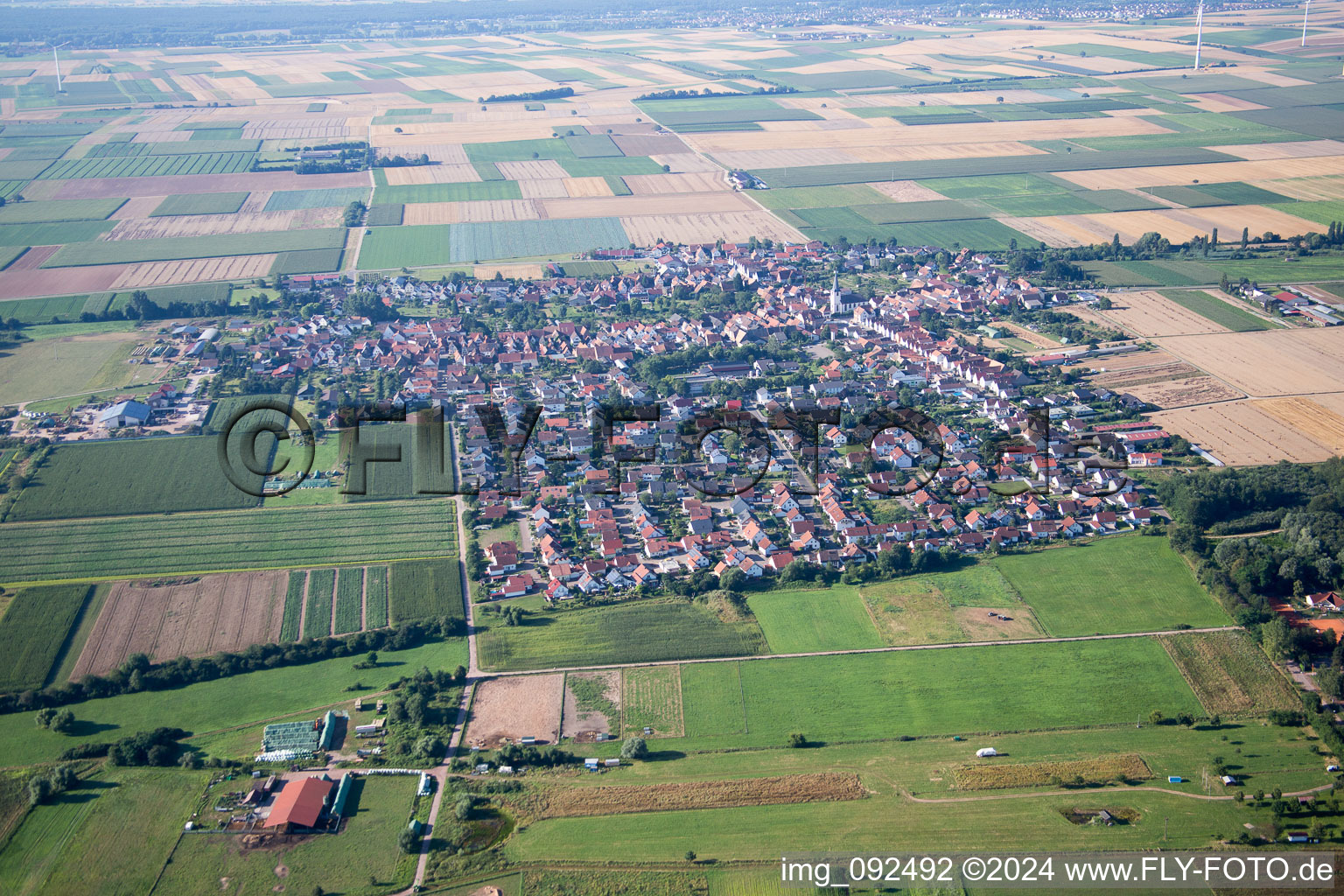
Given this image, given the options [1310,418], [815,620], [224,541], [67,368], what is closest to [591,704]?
[815,620]

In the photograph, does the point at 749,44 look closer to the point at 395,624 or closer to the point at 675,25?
the point at 675,25

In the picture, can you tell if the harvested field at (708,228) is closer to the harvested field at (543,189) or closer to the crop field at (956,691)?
the harvested field at (543,189)

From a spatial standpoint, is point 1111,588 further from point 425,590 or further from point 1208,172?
point 1208,172

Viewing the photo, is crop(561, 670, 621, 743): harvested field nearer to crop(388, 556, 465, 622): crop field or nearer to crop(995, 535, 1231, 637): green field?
crop(388, 556, 465, 622): crop field

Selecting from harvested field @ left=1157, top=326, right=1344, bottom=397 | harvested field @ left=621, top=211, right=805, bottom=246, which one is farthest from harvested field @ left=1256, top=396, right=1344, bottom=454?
harvested field @ left=621, top=211, right=805, bottom=246

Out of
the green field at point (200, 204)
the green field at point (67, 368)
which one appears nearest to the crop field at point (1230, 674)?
the green field at point (67, 368)
